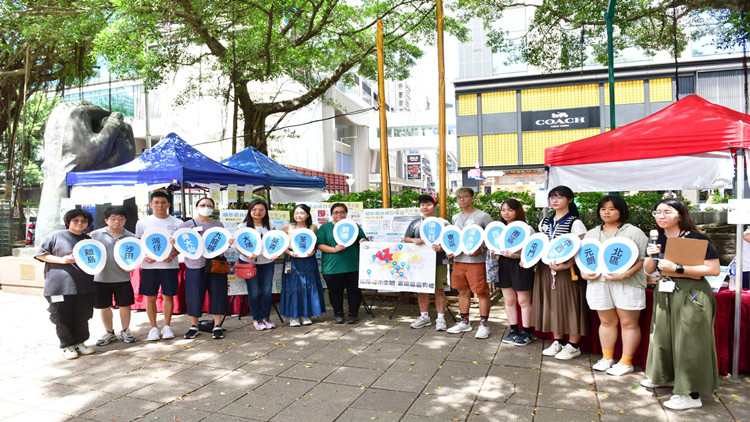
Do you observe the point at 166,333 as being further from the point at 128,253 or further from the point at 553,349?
the point at 553,349

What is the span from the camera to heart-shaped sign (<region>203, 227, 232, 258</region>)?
521cm

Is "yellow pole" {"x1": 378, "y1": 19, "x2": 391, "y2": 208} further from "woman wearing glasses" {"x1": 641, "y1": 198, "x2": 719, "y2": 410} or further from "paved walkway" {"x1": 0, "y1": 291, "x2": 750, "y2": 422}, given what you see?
"woman wearing glasses" {"x1": 641, "y1": 198, "x2": 719, "y2": 410}

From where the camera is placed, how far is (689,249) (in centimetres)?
324

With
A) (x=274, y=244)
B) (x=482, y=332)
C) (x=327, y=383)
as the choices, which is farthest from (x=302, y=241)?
(x=482, y=332)

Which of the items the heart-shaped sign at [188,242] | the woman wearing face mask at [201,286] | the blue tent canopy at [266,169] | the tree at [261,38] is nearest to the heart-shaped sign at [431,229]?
the woman wearing face mask at [201,286]

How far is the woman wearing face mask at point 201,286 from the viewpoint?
209 inches

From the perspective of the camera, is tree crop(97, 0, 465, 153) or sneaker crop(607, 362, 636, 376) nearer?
sneaker crop(607, 362, 636, 376)

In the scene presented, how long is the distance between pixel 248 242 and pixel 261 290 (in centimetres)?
68

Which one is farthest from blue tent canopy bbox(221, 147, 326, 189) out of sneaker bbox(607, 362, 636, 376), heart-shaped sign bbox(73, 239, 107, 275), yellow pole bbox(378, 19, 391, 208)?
sneaker bbox(607, 362, 636, 376)

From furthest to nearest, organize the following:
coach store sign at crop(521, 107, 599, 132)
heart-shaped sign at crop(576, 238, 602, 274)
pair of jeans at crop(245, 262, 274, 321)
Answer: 1. coach store sign at crop(521, 107, 599, 132)
2. pair of jeans at crop(245, 262, 274, 321)
3. heart-shaped sign at crop(576, 238, 602, 274)

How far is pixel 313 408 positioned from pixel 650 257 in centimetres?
280

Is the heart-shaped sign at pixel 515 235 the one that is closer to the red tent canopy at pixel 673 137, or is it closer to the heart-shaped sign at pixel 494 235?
the heart-shaped sign at pixel 494 235

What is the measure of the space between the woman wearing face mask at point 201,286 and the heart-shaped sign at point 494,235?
10.0 ft

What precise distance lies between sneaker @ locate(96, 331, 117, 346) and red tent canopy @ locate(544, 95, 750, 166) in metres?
5.70
